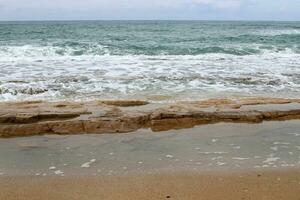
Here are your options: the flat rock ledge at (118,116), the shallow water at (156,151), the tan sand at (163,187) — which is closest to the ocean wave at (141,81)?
the flat rock ledge at (118,116)

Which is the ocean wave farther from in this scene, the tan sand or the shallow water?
the tan sand

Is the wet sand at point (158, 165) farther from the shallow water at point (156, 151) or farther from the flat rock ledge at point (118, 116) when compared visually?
the flat rock ledge at point (118, 116)

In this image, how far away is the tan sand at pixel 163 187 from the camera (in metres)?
3.46

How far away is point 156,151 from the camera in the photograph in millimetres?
4641

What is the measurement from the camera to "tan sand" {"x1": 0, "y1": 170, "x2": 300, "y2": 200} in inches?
136

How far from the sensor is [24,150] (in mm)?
4703

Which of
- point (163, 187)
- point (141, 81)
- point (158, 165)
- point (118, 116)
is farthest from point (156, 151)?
point (141, 81)

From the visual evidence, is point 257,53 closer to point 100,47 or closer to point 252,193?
point 100,47

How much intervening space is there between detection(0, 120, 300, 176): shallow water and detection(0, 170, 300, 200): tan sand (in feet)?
0.58

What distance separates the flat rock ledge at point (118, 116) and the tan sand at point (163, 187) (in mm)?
1676

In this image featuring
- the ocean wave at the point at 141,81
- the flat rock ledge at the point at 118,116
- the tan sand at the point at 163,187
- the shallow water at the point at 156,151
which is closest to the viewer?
the tan sand at the point at 163,187

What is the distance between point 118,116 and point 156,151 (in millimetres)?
1400

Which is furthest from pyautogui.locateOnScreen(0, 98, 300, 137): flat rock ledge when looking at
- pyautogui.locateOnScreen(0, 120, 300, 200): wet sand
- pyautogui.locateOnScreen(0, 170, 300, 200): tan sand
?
pyautogui.locateOnScreen(0, 170, 300, 200): tan sand

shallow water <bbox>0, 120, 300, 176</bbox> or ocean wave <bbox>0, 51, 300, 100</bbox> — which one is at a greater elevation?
shallow water <bbox>0, 120, 300, 176</bbox>
